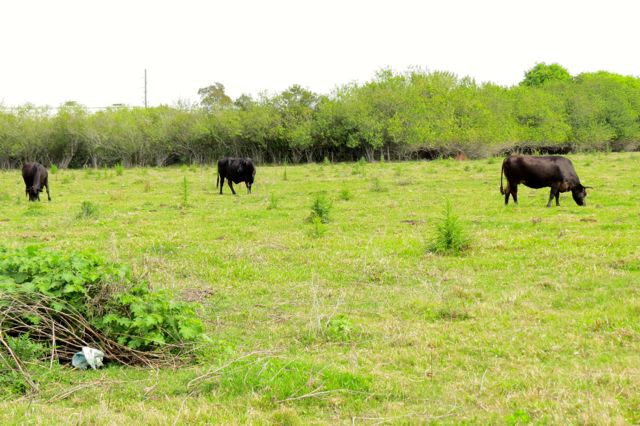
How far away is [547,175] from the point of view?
16.6 m

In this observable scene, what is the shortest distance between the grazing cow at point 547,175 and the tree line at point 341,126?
29485 mm

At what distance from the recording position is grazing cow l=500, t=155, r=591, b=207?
53.9 feet

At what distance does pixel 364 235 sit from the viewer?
42.5ft

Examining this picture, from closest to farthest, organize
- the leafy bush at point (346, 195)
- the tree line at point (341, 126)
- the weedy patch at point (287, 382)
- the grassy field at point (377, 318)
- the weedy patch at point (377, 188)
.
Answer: the grassy field at point (377, 318)
the weedy patch at point (287, 382)
the leafy bush at point (346, 195)
the weedy patch at point (377, 188)
the tree line at point (341, 126)

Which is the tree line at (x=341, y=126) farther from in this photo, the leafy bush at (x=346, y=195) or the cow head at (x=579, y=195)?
the cow head at (x=579, y=195)

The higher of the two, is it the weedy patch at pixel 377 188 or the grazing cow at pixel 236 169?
the grazing cow at pixel 236 169

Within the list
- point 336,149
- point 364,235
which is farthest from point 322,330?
point 336,149

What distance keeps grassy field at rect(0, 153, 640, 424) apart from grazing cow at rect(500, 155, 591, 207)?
2.54 feet

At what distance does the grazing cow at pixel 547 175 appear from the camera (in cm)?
1642

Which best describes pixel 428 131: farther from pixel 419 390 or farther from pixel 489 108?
pixel 419 390

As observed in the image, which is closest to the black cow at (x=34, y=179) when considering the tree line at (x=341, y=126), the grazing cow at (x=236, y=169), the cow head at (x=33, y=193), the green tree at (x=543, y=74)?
the cow head at (x=33, y=193)

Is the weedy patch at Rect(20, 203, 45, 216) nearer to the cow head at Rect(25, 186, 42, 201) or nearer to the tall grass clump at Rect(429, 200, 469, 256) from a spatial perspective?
the cow head at Rect(25, 186, 42, 201)

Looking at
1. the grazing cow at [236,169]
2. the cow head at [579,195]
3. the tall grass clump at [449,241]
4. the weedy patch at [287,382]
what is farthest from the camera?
the grazing cow at [236,169]

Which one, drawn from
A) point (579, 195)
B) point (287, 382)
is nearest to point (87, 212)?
point (287, 382)
